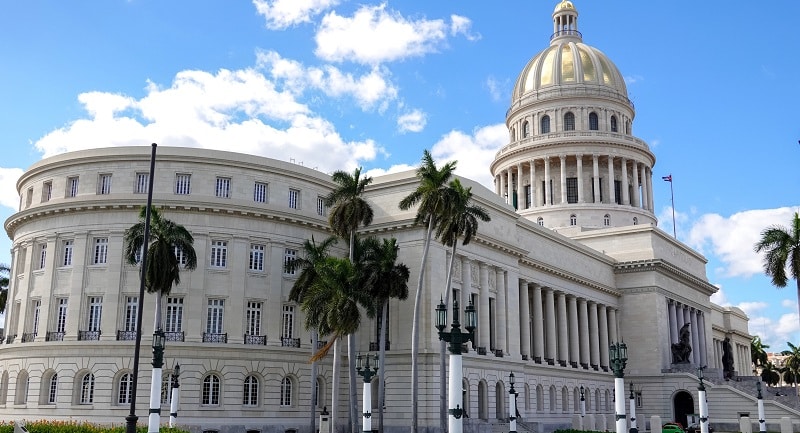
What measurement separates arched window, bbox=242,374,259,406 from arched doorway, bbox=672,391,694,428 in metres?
47.3

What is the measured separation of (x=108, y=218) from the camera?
170ft

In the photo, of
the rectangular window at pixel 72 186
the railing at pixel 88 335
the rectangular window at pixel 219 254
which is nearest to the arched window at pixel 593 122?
the rectangular window at pixel 219 254

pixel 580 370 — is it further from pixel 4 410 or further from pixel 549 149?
pixel 4 410

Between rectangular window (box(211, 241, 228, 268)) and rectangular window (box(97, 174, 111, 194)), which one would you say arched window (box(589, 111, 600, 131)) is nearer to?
rectangular window (box(211, 241, 228, 268))

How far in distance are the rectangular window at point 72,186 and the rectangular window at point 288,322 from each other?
621 inches

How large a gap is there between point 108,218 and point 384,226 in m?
18.5

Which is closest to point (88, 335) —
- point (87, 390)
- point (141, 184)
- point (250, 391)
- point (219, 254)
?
point (87, 390)

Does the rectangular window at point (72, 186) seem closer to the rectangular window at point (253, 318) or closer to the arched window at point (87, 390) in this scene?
the arched window at point (87, 390)

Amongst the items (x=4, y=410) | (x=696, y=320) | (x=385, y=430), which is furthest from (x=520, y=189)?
(x=4, y=410)

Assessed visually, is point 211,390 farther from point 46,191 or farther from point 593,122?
point 593,122

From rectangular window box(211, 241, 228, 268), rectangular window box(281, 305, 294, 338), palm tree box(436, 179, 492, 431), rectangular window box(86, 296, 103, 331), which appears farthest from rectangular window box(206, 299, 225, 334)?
palm tree box(436, 179, 492, 431)

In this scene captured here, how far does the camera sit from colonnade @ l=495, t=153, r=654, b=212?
9569cm

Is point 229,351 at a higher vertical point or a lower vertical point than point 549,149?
lower

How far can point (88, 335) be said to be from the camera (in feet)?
164
